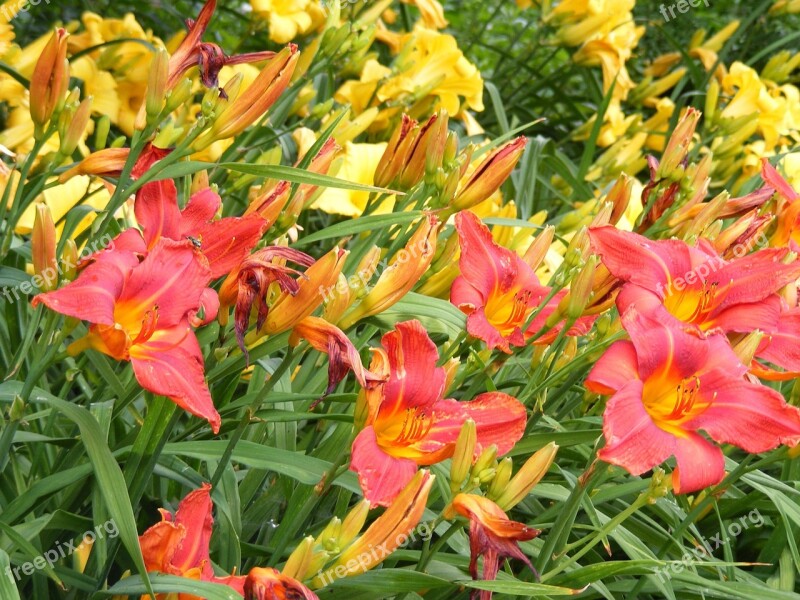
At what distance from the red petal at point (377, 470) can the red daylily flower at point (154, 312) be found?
0.15 metres

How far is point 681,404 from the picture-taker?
3.71 feet

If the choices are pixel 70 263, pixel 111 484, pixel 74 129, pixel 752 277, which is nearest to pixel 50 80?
pixel 74 129

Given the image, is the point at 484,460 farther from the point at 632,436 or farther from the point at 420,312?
the point at 420,312

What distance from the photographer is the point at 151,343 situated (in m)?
1.06

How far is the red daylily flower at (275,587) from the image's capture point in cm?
91

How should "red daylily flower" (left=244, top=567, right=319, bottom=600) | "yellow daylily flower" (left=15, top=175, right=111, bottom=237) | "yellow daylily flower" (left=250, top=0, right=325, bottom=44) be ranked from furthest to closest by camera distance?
"yellow daylily flower" (left=250, top=0, right=325, bottom=44), "yellow daylily flower" (left=15, top=175, right=111, bottom=237), "red daylily flower" (left=244, top=567, right=319, bottom=600)

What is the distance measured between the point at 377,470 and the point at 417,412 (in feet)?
0.38

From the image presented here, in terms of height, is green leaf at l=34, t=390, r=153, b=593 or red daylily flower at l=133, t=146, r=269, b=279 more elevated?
red daylily flower at l=133, t=146, r=269, b=279

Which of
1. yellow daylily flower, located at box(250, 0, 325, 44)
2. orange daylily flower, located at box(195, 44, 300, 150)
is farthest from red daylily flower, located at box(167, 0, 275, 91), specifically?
yellow daylily flower, located at box(250, 0, 325, 44)

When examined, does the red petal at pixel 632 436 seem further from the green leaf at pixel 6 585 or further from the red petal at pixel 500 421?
the green leaf at pixel 6 585

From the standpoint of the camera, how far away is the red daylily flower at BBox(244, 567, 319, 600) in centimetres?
91

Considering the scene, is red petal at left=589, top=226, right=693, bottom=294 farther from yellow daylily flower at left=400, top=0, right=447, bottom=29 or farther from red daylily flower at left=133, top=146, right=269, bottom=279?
yellow daylily flower at left=400, top=0, right=447, bottom=29

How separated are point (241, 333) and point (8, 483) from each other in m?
0.51

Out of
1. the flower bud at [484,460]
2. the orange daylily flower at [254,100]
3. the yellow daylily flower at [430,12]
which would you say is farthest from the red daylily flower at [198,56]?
the yellow daylily flower at [430,12]
